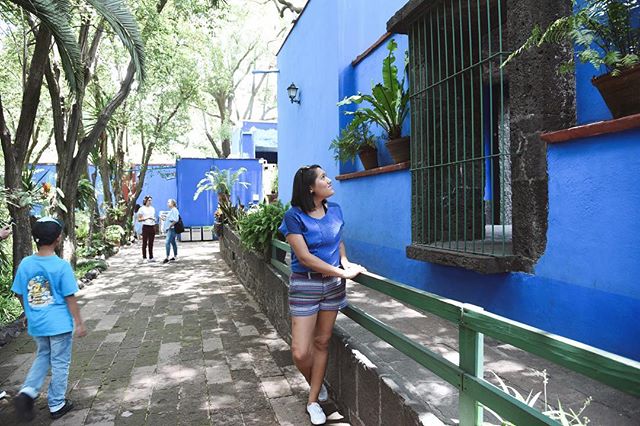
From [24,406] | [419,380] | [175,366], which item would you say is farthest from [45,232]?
[419,380]

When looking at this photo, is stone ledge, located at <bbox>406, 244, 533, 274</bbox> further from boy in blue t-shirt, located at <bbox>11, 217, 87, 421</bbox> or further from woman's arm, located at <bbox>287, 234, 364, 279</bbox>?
boy in blue t-shirt, located at <bbox>11, 217, 87, 421</bbox>

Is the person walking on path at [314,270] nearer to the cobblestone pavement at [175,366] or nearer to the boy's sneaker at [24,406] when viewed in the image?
the cobblestone pavement at [175,366]

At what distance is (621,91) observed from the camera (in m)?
2.71

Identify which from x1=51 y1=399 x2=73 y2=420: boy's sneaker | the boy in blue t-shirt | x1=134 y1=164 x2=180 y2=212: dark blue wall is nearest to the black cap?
the boy in blue t-shirt

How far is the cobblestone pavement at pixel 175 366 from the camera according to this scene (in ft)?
11.3

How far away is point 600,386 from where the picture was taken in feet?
8.65

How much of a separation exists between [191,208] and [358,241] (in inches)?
488

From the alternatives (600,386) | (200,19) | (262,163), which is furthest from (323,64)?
(262,163)

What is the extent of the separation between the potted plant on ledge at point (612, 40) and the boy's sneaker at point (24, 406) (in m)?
4.11

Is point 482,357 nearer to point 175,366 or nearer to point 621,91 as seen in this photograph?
point 621,91

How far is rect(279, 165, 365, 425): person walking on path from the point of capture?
2.94 metres

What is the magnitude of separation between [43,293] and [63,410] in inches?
35.2

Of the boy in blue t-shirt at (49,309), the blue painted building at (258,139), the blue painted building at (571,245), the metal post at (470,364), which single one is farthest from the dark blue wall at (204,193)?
the metal post at (470,364)

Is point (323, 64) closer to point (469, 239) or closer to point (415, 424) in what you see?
point (469, 239)
